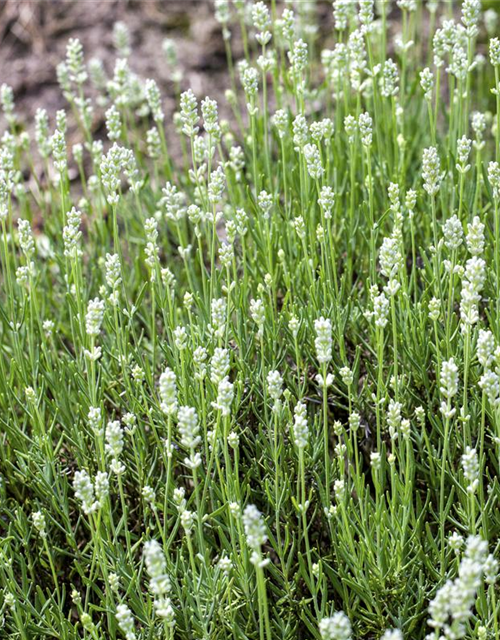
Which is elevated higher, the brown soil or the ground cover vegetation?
the brown soil

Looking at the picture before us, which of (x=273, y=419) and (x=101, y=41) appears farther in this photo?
(x=101, y=41)

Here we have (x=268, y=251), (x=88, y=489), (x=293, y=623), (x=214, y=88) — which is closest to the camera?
(x=88, y=489)

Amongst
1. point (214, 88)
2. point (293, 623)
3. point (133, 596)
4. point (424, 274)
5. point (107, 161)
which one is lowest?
point (293, 623)

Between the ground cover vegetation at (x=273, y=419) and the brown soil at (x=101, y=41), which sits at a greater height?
the brown soil at (x=101, y=41)

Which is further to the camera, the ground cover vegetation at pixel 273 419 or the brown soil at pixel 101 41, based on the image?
the brown soil at pixel 101 41

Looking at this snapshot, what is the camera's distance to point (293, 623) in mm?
2262

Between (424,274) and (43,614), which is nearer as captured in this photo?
(43,614)

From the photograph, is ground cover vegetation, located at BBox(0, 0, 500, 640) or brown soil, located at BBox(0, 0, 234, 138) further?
brown soil, located at BBox(0, 0, 234, 138)

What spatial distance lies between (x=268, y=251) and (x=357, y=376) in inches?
18.9

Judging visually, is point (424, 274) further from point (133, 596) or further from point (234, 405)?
point (133, 596)

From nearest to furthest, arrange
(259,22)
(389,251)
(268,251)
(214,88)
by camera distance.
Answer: (389,251) < (268,251) < (259,22) < (214,88)

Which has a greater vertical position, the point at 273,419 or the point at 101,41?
the point at 101,41

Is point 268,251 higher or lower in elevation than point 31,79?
lower

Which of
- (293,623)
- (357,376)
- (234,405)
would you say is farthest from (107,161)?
(293,623)
